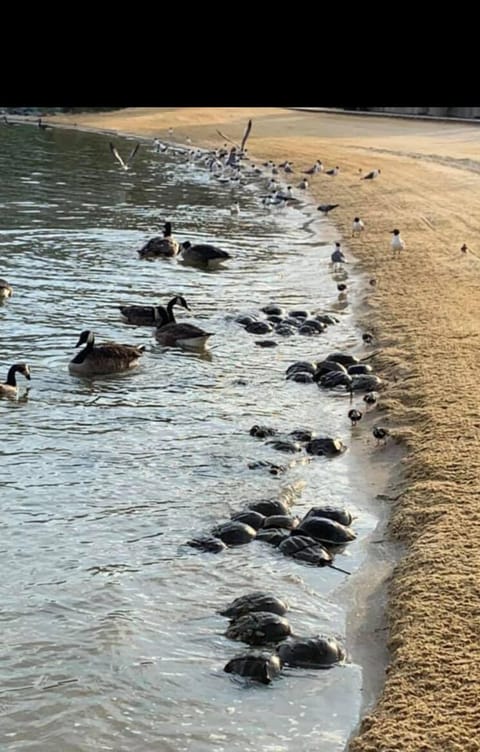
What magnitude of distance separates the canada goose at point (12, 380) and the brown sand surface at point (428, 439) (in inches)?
186

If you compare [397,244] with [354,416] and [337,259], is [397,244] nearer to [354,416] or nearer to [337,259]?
[337,259]

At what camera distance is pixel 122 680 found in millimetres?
7586

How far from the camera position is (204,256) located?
23922mm

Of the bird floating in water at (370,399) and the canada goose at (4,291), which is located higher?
the bird floating in water at (370,399)

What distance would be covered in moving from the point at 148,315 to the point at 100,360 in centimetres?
309

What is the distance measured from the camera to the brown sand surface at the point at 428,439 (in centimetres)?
700

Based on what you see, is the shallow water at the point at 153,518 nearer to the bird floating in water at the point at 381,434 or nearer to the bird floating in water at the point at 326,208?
the bird floating in water at the point at 381,434

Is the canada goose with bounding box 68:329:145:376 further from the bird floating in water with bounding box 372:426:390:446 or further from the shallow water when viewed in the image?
the bird floating in water with bounding box 372:426:390:446

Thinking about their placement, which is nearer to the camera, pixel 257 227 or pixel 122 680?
pixel 122 680

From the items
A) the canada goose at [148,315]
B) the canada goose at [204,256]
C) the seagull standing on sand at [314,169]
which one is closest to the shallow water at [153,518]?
the canada goose at [148,315]

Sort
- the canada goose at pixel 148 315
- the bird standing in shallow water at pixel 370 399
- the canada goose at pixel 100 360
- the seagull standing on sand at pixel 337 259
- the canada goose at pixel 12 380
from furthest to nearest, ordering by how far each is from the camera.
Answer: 1. the seagull standing on sand at pixel 337 259
2. the canada goose at pixel 148 315
3. the canada goose at pixel 100 360
4. the canada goose at pixel 12 380
5. the bird standing in shallow water at pixel 370 399
